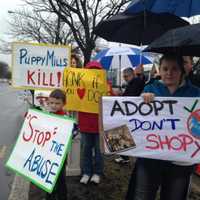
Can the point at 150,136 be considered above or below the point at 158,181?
above

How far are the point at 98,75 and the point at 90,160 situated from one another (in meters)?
1.20

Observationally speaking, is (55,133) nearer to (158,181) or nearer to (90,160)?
(158,181)

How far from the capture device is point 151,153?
3504 mm

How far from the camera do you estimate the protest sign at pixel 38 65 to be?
5.80 metres

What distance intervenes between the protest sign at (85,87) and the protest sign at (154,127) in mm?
1796

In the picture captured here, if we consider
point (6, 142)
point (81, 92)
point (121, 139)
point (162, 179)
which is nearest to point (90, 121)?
point (81, 92)

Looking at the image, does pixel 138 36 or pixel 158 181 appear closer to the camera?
pixel 158 181

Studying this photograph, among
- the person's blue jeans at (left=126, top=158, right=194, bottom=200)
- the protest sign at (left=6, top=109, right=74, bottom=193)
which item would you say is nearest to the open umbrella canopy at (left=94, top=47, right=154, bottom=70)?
the protest sign at (left=6, top=109, right=74, bottom=193)

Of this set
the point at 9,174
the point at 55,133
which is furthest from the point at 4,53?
the point at 55,133

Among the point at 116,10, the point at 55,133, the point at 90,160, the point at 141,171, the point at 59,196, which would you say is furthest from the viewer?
the point at 116,10

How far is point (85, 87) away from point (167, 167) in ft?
7.28

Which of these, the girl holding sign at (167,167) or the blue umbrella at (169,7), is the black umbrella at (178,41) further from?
the blue umbrella at (169,7)

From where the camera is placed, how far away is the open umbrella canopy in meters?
8.89

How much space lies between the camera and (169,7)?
512 centimetres
